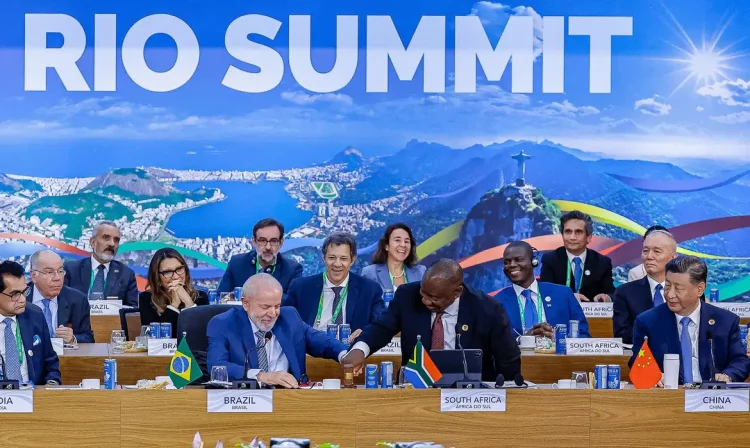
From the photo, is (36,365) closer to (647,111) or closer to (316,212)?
(316,212)

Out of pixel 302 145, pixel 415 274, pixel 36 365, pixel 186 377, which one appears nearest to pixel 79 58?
pixel 302 145

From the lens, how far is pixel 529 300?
24.2ft

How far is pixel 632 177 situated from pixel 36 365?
5.27 meters

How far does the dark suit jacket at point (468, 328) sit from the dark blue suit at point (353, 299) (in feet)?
4.26

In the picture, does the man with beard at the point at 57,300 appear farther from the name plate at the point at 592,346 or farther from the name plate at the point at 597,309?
the name plate at the point at 597,309

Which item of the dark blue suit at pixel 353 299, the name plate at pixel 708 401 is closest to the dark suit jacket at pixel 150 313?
the dark blue suit at pixel 353 299

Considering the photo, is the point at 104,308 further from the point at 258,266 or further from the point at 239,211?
the point at 239,211

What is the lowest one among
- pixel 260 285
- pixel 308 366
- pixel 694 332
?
pixel 308 366

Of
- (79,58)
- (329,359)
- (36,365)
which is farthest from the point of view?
(79,58)

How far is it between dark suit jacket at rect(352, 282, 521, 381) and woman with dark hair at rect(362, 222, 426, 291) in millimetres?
2052

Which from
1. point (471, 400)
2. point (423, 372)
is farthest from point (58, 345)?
point (471, 400)

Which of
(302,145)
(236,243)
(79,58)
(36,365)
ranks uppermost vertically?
(79,58)

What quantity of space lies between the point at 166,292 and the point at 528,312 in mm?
2053

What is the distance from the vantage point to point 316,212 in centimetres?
991
